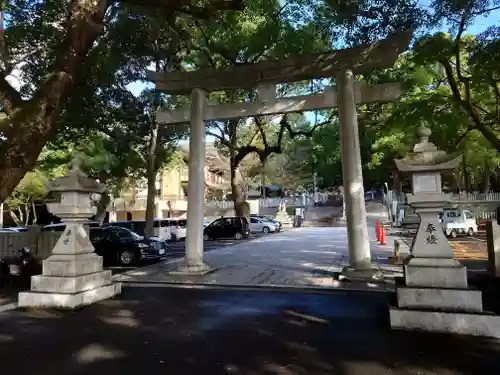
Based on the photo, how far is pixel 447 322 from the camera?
5.68 m

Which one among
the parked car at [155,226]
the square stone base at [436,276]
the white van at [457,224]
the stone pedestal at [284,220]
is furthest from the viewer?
the stone pedestal at [284,220]

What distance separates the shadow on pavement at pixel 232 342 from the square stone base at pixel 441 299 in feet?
1.53

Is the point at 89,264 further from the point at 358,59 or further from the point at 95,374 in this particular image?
the point at 358,59

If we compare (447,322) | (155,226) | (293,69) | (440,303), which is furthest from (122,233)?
(447,322)

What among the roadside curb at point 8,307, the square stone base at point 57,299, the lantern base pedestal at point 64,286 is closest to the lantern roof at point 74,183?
the lantern base pedestal at point 64,286

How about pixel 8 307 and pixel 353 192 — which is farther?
pixel 353 192

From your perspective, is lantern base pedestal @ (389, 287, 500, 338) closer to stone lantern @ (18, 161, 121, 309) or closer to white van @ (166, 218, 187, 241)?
stone lantern @ (18, 161, 121, 309)

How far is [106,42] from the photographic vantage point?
1366cm

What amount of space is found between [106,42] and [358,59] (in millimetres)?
8654

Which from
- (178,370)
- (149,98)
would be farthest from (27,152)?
(149,98)

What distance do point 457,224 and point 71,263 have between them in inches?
892

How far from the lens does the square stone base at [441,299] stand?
225 inches

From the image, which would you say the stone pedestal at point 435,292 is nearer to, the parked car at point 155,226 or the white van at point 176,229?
the parked car at point 155,226

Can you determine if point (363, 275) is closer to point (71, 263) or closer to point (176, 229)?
point (71, 263)
